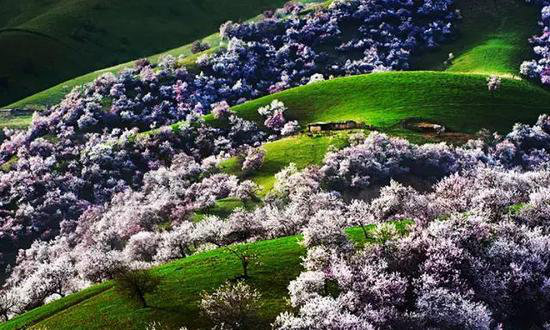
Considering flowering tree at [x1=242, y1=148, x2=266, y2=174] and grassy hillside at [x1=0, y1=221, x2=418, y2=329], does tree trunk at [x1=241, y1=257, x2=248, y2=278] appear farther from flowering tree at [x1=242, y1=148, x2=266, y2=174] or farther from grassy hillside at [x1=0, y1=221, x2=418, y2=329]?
flowering tree at [x1=242, y1=148, x2=266, y2=174]

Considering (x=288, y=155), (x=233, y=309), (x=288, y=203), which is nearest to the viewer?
(x=233, y=309)

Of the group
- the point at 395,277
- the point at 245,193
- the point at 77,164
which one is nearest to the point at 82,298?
the point at 395,277

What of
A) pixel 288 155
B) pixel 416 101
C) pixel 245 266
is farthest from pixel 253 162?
pixel 245 266

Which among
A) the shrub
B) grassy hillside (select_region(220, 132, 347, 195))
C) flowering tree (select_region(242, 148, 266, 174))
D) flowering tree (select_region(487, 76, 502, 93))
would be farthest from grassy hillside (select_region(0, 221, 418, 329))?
flowering tree (select_region(487, 76, 502, 93))

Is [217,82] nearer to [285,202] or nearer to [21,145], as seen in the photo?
[21,145]

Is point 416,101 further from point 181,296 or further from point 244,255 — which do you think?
point 181,296

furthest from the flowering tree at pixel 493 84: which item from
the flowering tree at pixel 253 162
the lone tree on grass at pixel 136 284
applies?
the lone tree on grass at pixel 136 284

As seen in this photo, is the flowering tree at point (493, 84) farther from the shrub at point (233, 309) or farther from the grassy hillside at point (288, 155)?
the shrub at point (233, 309)
